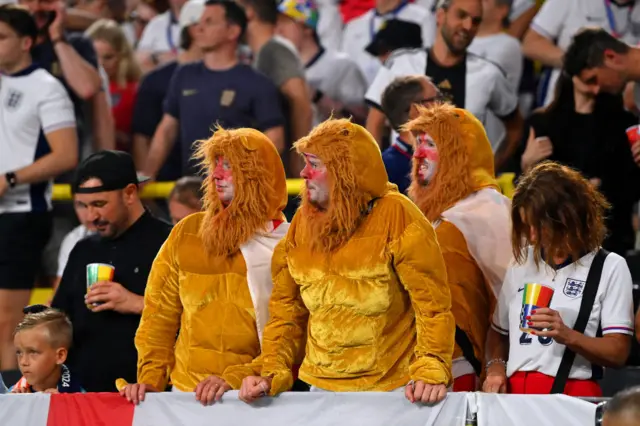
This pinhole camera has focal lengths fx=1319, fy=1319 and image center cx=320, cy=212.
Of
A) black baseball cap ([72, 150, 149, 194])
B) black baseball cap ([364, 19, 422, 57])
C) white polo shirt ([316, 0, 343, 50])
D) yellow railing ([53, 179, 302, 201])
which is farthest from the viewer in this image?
white polo shirt ([316, 0, 343, 50])

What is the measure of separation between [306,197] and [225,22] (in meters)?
3.58

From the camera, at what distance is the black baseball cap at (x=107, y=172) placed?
635cm

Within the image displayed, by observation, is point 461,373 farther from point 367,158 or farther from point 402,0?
point 402,0

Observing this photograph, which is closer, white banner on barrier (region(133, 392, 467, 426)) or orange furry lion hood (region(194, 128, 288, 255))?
white banner on barrier (region(133, 392, 467, 426))

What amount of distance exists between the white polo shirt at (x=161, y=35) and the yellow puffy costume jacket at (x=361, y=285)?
5651mm

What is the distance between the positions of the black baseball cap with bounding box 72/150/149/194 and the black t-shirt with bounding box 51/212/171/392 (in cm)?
21

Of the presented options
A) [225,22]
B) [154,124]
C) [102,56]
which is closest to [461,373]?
[225,22]

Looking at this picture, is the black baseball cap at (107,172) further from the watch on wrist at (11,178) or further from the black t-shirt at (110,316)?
the watch on wrist at (11,178)

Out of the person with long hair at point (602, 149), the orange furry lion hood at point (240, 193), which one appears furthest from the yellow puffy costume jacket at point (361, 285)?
the person with long hair at point (602, 149)

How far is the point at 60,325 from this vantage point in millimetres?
6102

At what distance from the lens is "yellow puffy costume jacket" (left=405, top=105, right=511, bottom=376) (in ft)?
18.4

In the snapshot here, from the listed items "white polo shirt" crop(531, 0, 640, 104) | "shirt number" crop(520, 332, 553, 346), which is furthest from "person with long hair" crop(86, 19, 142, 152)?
"shirt number" crop(520, 332, 553, 346)

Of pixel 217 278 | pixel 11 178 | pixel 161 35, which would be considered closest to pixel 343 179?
pixel 217 278

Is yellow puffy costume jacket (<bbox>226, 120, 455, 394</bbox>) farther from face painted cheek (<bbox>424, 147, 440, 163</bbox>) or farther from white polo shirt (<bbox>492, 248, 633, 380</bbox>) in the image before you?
face painted cheek (<bbox>424, 147, 440, 163</bbox>)
